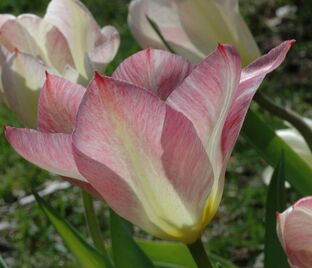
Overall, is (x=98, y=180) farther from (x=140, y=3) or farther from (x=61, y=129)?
(x=140, y=3)

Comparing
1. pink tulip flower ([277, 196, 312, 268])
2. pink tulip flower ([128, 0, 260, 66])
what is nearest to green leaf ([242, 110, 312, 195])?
pink tulip flower ([128, 0, 260, 66])

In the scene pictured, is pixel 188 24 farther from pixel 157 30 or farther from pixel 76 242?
pixel 76 242

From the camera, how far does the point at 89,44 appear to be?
3.46 feet

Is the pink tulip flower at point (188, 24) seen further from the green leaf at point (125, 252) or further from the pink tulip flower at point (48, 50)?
the green leaf at point (125, 252)

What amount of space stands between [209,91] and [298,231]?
0.12m

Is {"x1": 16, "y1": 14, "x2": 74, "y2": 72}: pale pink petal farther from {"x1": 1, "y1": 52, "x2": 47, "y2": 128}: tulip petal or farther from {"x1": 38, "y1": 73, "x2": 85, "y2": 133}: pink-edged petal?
{"x1": 38, "y1": 73, "x2": 85, "y2": 133}: pink-edged petal

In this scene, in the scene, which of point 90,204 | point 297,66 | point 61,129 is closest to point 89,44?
point 90,204

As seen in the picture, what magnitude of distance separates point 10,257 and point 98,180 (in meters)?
1.69

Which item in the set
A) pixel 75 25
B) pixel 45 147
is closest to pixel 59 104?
pixel 45 147

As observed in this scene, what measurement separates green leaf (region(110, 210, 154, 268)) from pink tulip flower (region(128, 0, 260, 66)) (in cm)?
32

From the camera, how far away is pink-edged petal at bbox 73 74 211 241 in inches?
26.4

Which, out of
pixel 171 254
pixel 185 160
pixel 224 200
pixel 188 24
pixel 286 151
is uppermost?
pixel 185 160

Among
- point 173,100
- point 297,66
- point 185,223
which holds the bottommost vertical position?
point 297,66

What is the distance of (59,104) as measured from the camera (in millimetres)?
762
